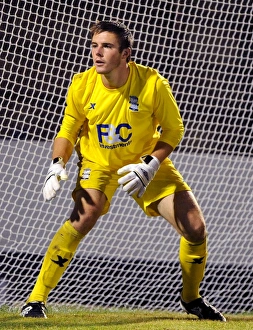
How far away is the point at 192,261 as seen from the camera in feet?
15.2

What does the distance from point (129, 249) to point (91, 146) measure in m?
1.97

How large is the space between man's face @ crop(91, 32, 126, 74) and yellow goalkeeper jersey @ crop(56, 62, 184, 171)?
15cm

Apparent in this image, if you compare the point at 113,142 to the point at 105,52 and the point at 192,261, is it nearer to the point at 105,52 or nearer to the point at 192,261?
the point at 105,52

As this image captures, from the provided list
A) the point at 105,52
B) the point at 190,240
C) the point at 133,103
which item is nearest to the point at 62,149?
the point at 133,103

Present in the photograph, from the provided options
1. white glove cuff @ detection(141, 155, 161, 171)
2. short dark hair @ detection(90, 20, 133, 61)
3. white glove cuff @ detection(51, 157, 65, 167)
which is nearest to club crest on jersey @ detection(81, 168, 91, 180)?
white glove cuff @ detection(51, 157, 65, 167)

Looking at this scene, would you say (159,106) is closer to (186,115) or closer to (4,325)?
(4,325)

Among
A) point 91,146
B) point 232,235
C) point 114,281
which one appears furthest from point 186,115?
point 91,146

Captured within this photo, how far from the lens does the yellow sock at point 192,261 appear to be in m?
4.61

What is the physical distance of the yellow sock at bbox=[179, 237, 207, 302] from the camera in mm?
4605

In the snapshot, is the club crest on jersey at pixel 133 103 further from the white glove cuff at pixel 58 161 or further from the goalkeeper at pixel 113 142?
the white glove cuff at pixel 58 161

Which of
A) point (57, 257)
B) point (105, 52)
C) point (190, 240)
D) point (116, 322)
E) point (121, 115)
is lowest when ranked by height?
point (116, 322)

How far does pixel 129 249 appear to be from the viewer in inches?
253

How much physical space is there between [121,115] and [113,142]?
13 cm

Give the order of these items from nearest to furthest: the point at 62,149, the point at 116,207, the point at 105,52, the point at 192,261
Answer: the point at 105,52 → the point at 62,149 → the point at 192,261 → the point at 116,207
